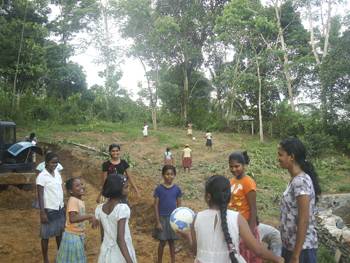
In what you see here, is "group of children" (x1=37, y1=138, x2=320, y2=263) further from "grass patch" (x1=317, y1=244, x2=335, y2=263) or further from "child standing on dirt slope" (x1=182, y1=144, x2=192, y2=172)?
"child standing on dirt slope" (x1=182, y1=144, x2=192, y2=172)

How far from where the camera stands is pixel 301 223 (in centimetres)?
277

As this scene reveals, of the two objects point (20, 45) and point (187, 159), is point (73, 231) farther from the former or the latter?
point (20, 45)

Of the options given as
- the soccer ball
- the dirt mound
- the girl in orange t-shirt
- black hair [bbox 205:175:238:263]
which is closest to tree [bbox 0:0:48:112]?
the dirt mound

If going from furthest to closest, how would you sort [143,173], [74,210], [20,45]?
[20,45]
[143,173]
[74,210]

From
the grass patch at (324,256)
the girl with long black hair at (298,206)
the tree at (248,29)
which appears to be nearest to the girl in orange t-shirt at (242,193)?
the girl with long black hair at (298,206)

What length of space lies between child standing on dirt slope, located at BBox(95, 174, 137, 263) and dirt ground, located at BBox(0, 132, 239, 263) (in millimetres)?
2654

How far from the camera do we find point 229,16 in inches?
861

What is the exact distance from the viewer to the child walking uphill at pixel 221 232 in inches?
94.8

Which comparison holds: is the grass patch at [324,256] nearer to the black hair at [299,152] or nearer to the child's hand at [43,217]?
the black hair at [299,152]

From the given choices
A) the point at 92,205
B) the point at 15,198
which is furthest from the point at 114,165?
the point at 15,198

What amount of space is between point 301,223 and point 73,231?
2.19 meters

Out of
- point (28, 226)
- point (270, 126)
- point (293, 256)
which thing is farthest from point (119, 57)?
point (293, 256)

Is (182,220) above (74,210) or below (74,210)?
above

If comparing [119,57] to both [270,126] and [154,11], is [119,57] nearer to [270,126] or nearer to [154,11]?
[154,11]
